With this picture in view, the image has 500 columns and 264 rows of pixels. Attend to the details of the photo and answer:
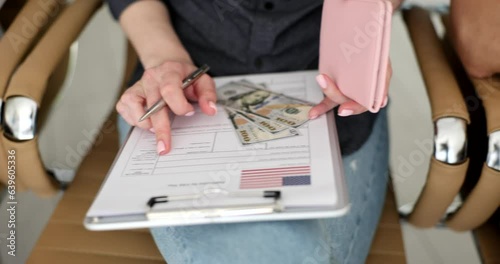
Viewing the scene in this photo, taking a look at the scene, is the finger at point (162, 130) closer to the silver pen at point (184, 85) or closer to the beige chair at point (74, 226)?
the silver pen at point (184, 85)

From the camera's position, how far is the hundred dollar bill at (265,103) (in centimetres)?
66

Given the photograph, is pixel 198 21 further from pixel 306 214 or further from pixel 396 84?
pixel 396 84

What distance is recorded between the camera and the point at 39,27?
0.83 meters

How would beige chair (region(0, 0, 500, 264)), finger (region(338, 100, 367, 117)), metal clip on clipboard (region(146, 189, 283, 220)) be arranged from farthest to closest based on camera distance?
beige chair (region(0, 0, 500, 264)) < finger (region(338, 100, 367, 117)) < metal clip on clipboard (region(146, 189, 283, 220))

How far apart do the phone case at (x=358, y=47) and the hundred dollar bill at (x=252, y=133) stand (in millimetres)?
84

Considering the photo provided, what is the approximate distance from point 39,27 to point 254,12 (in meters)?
0.34

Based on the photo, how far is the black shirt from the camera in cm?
76

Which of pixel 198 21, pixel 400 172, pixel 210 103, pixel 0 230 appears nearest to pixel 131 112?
pixel 210 103

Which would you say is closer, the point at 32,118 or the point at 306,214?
the point at 306,214

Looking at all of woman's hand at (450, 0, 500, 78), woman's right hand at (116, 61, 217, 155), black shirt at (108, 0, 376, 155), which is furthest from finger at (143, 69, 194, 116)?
woman's hand at (450, 0, 500, 78)

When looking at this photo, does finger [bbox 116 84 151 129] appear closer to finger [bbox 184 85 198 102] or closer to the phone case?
finger [bbox 184 85 198 102]

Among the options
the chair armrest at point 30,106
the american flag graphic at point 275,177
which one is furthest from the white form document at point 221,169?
the chair armrest at point 30,106

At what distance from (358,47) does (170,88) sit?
0.24 metres

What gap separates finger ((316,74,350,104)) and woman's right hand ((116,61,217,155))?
0.46 feet
